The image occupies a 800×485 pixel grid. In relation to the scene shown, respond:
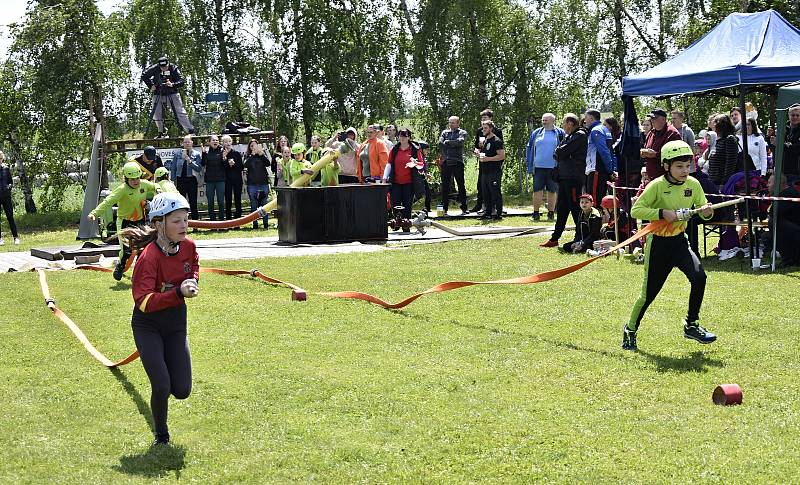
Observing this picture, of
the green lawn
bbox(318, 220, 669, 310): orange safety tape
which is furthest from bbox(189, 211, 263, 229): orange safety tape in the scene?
bbox(318, 220, 669, 310): orange safety tape

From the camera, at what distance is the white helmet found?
711 centimetres

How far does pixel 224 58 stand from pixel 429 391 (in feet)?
84.3

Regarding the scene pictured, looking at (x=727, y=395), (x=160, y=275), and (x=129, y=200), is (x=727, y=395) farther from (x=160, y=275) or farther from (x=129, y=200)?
(x=129, y=200)

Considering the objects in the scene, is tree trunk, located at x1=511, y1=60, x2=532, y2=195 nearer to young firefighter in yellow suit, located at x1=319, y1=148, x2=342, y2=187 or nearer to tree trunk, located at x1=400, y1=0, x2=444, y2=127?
tree trunk, located at x1=400, y1=0, x2=444, y2=127

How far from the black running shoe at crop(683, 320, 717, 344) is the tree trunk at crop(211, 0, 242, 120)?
978 inches

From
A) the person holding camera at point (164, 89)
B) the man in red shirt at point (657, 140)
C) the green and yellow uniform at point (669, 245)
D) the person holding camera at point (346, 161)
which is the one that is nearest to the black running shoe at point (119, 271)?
the man in red shirt at point (657, 140)

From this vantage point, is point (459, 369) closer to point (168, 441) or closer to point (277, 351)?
point (277, 351)

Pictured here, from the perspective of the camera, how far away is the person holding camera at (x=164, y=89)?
26875 millimetres

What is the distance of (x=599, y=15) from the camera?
31219mm

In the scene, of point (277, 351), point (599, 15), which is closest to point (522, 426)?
point (277, 351)

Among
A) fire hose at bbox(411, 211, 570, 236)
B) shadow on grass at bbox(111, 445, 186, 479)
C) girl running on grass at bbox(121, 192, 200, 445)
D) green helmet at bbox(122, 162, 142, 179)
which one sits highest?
green helmet at bbox(122, 162, 142, 179)

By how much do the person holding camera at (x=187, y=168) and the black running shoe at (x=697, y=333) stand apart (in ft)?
53.0

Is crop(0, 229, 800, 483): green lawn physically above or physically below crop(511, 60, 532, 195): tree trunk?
below

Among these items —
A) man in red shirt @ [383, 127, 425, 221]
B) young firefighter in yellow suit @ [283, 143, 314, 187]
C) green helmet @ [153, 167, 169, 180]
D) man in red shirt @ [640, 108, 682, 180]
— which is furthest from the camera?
man in red shirt @ [383, 127, 425, 221]
